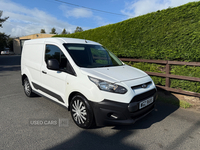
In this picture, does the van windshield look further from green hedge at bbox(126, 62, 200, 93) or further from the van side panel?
green hedge at bbox(126, 62, 200, 93)

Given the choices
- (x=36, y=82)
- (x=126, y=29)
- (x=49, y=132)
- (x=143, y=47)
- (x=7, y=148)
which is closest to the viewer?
(x=7, y=148)

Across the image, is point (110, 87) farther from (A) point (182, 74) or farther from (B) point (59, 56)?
(A) point (182, 74)

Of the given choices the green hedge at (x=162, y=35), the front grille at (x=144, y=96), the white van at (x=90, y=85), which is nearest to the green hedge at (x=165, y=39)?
the green hedge at (x=162, y=35)

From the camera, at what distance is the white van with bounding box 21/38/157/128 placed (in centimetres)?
263

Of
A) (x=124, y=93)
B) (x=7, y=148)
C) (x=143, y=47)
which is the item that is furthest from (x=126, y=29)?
(x=7, y=148)

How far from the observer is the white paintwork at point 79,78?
2.66 m

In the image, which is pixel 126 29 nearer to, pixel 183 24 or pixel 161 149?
pixel 183 24

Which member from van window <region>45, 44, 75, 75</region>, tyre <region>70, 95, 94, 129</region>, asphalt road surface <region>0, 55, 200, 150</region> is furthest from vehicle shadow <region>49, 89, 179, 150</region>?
van window <region>45, 44, 75, 75</region>

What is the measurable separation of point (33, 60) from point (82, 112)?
7.93 feet

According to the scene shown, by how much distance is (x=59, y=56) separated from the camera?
3527mm

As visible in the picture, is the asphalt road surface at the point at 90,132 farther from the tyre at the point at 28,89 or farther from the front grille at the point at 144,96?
the tyre at the point at 28,89

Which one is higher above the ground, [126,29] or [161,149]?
[126,29]

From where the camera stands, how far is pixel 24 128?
3.00 metres

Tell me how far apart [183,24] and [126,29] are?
2.53 metres
